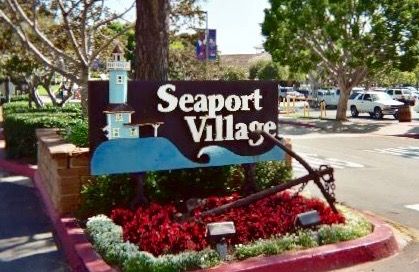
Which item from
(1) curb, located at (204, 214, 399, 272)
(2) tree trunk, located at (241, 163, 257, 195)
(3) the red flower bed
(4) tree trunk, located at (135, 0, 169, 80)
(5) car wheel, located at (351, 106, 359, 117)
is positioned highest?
(4) tree trunk, located at (135, 0, 169, 80)

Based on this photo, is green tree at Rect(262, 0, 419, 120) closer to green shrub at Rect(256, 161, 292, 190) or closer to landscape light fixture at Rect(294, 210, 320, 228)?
green shrub at Rect(256, 161, 292, 190)

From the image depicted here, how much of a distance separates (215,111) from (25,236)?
2885mm

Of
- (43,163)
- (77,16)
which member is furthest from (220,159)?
(77,16)

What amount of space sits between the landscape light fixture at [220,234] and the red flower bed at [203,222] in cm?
15

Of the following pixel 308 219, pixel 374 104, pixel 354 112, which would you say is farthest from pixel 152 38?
pixel 354 112

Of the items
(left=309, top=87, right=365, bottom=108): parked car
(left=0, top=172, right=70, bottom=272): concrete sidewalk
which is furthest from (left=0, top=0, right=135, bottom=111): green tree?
(left=309, top=87, right=365, bottom=108): parked car

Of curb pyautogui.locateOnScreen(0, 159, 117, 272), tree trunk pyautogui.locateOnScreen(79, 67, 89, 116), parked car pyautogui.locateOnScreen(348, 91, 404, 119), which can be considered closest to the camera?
curb pyautogui.locateOnScreen(0, 159, 117, 272)

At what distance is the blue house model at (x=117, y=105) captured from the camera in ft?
19.6

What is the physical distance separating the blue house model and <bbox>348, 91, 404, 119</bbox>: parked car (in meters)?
27.5

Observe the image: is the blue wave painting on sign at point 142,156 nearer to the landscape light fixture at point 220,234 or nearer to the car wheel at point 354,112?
the landscape light fixture at point 220,234

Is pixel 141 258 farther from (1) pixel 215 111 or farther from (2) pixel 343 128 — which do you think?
(2) pixel 343 128

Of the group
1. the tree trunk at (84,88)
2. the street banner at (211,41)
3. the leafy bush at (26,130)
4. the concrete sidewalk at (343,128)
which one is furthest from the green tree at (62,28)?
the street banner at (211,41)

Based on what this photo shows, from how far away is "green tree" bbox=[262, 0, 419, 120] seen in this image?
82.9ft

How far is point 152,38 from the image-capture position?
755 centimetres
